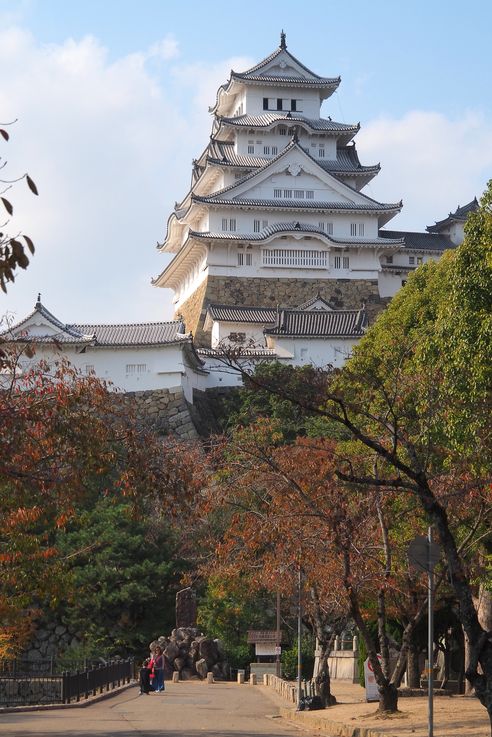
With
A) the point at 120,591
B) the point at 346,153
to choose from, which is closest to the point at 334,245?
the point at 346,153

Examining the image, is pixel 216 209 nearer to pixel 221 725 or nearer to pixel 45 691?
pixel 45 691

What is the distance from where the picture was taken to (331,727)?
1852cm

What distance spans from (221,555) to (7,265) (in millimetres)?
12332

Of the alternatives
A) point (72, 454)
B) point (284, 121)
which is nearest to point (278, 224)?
point (284, 121)

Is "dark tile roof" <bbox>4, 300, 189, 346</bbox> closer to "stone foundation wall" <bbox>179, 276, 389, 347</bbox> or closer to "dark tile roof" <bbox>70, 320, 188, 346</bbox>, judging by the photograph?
"dark tile roof" <bbox>70, 320, 188, 346</bbox>

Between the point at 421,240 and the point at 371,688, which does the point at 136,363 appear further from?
the point at 371,688

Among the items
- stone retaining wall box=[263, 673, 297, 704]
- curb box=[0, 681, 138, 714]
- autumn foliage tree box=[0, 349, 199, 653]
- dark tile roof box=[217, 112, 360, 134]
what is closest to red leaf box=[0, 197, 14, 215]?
autumn foliage tree box=[0, 349, 199, 653]

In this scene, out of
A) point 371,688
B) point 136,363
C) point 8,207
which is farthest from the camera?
point 136,363

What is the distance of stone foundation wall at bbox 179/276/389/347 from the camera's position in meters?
61.0

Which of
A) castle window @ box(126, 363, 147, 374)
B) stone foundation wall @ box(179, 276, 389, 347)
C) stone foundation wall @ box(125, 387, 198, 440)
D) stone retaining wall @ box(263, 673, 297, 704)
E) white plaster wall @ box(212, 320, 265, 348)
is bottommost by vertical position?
stone retaining wall @ box(263, 673, 297, 704)

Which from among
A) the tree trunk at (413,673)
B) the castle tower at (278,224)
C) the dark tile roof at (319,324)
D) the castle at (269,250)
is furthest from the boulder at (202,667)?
the castle tower at (278,224)

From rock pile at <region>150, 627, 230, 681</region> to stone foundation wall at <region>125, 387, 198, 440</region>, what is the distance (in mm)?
14081

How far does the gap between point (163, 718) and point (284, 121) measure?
162 ft

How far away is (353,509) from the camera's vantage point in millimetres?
22312
